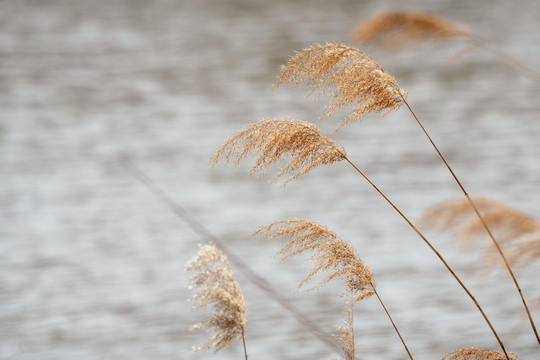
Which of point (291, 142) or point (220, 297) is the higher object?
point (291, 142)

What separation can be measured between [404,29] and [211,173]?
10.9 feet

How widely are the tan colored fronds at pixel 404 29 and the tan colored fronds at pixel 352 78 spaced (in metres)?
0.18

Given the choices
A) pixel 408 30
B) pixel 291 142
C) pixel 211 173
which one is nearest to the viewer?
pixel 291 142

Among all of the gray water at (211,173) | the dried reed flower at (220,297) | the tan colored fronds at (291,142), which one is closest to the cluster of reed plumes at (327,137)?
the tan colored fronds at (291,142)

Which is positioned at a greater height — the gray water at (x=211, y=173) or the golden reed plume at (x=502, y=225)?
the gray water at (x=211, y=173)

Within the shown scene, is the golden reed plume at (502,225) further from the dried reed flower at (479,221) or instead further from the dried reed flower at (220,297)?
the dried reed flower at (220,297)

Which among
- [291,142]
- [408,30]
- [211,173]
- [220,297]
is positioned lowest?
[220,297]

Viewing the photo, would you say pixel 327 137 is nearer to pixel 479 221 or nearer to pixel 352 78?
pixel 352 78

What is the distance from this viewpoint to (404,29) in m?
1.20

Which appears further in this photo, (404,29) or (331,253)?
(404,29)

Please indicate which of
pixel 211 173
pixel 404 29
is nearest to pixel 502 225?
pixel 404 29

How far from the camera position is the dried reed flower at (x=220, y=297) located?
41.6 inches

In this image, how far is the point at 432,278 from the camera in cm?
319

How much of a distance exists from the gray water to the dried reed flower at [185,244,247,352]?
690mm
